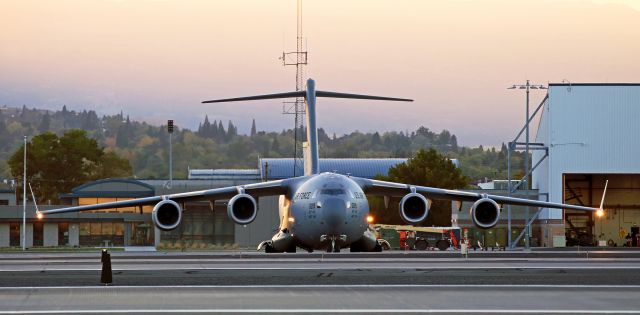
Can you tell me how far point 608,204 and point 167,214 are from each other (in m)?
51.1

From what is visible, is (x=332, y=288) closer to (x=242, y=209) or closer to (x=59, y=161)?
(x=242, y=209)

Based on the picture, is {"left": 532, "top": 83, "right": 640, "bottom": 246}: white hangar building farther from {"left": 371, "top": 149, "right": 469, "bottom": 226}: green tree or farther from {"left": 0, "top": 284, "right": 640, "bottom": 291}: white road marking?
{"left": 0, "top": 284, "right": 640, "bottom": 291}: white road marking

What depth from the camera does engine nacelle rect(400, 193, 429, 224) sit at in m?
41.9

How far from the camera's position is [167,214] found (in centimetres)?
4200

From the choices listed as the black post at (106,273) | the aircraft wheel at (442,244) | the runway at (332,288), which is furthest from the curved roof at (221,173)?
the black post at (106,273)

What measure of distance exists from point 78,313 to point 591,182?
232 feet

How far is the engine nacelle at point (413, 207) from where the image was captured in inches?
1650

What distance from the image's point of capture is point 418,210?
4206cm

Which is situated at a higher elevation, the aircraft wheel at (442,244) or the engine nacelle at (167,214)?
the engine nacelle at (167,214)

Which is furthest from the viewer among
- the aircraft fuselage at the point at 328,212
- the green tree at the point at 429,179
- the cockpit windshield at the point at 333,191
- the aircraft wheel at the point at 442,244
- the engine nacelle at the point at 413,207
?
the green tree at the point at 429,179

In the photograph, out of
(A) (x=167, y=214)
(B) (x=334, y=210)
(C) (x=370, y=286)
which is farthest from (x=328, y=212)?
(C) (x=370, y=286)

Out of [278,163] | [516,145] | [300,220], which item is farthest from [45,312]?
[278,163]

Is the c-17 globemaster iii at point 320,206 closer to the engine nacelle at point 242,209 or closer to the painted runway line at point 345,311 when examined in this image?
the engine nacelle at point 242,209

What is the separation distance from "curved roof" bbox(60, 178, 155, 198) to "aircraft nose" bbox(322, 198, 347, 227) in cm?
5493
